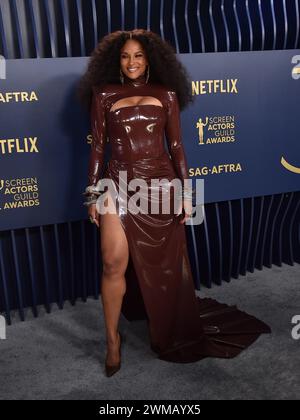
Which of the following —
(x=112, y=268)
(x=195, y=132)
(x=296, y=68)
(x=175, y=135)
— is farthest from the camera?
(x=296, y=68)

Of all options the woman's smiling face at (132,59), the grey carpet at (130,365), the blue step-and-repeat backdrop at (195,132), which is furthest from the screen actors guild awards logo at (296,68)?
the grey carpet at (130,365)

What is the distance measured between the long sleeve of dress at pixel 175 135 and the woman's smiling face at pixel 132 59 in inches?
7.4

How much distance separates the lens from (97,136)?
7.50 ft

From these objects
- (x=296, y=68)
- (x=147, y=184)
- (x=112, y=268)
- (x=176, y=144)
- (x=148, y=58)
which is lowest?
(x=112, y=268)

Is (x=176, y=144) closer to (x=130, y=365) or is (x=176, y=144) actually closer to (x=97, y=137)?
(x=97, y=137)

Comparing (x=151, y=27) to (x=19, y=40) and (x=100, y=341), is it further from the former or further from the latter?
(x=100, y=341)

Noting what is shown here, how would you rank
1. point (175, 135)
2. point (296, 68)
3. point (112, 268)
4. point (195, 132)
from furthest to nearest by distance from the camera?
point (296, 68), point (195, 132), point (175, 135), point (112, 268)

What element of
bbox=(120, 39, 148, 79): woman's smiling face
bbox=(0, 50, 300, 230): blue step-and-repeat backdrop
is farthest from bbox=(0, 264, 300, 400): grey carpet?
bbox=(120, 39, 148, 79): woman's smiling face

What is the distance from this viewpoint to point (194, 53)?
2904mm

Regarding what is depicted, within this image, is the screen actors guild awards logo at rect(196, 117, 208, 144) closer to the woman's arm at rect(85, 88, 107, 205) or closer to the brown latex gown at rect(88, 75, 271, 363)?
the brown latex gown at rect(88, 75, 271, 363)

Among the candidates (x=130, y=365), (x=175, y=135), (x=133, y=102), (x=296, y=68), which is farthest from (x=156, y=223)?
(x=296, y=68)

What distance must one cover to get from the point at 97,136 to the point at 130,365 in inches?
43.0

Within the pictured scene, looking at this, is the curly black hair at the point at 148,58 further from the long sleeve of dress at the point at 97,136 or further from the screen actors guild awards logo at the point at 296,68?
the screen actors guild awards logo at the point at 296,68

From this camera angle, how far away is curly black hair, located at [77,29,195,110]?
7.52 feet
